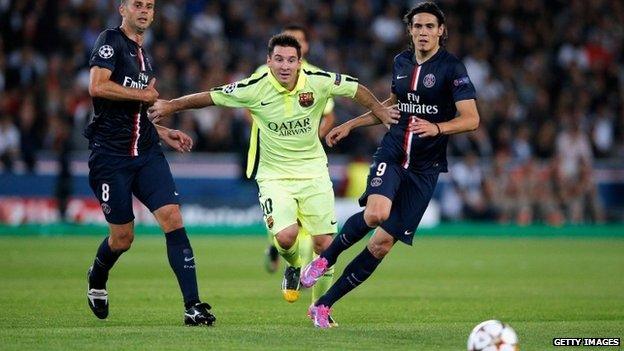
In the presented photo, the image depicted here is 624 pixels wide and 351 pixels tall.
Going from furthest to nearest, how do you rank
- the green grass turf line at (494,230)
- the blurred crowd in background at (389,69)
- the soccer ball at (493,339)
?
the green grass turf line at (494,230) → the blurred crowd in background at (389,69) → the soccer ball at (493,339)

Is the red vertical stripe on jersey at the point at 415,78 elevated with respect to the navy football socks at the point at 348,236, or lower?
elevated

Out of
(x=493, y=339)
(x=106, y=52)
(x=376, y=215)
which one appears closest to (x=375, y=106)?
(x=376, y=215)

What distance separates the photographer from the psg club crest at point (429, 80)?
397 inches

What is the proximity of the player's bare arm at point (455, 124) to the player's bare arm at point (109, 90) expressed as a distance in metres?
2.15

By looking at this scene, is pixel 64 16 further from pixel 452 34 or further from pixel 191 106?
pixel 191 106

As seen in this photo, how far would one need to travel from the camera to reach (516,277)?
636 inches

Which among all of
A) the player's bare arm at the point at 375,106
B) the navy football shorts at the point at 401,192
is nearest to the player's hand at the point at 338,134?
the player's bare arm at the point at 375,106

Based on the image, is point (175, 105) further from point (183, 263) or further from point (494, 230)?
point (494, 230)

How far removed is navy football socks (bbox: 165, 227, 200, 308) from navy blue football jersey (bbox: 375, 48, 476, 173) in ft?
5.82

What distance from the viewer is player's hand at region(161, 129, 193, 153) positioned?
33.6 feet

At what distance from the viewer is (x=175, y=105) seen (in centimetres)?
1018

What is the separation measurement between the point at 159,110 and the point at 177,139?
0.38 m

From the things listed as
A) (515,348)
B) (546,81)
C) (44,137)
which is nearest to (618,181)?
(546,81)

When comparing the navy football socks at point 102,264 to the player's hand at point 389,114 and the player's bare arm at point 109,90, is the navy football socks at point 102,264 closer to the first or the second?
the player's bare arm at point 109,90
